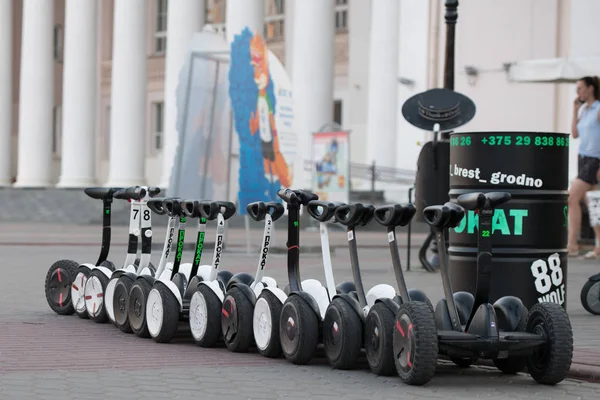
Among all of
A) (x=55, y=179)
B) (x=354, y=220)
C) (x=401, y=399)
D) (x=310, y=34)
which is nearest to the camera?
(x=401, y=399)

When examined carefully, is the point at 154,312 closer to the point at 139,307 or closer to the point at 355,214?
the point at 139,307

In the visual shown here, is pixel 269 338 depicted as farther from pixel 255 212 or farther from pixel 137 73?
pixel 137 73

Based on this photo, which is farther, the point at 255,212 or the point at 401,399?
the point at 255,212

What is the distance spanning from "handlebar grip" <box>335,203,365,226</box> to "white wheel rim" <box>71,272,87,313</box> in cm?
310

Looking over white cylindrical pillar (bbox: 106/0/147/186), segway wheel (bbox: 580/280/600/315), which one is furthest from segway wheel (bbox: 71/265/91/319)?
white cylindrical pillar (bbox: 106/0/147/186)

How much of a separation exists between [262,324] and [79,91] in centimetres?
3235

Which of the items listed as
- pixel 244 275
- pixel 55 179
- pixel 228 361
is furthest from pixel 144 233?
pixel 55 179

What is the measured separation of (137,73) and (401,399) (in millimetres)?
31624

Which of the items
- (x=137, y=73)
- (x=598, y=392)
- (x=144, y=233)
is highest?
(x=137, y=73)

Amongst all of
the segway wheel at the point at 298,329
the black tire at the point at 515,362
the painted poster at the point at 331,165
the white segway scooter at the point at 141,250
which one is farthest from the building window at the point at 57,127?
the black tire at the point at 515,362

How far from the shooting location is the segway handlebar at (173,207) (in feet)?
30.4

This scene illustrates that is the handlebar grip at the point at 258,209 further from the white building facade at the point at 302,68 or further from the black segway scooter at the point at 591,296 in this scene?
the white building facade at the point at 302,68

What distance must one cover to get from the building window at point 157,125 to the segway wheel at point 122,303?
3864 cm

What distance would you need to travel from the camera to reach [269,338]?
322 inches
